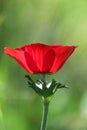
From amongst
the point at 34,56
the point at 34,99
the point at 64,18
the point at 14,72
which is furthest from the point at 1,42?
the point at 34,56

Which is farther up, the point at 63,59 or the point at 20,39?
the point at 20,39

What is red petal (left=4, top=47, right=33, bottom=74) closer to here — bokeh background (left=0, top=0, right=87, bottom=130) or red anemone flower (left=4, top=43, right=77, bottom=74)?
red anemone flower (left=4, top=43, right=77, bottom=74)

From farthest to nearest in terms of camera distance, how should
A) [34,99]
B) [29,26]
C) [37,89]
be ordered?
[29,26] → [34,99] → [37,89]

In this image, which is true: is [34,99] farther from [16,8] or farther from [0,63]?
[16,8]

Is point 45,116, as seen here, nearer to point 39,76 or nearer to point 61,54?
point 61,54

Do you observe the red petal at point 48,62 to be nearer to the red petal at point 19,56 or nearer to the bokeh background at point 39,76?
the red petal at point 19,56

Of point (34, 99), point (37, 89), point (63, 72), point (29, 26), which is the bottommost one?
point (37, 89)

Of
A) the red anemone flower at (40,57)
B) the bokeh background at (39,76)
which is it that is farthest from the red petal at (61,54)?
the bokeh background at (39,76)
